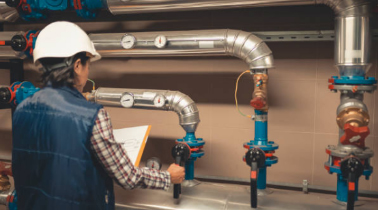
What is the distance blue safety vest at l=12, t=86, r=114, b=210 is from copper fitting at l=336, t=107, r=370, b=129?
43.8 inches

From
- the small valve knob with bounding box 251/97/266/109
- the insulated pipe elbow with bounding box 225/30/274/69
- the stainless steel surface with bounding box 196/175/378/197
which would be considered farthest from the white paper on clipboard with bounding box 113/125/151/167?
the stainless steel surface with bounding box 196/175/378/197

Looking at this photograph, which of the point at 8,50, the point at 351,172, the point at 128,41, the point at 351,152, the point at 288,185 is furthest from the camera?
the point at 8,50

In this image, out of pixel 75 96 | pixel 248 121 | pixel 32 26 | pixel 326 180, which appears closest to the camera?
pixel 75 96

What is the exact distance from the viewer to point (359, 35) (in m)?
1.52

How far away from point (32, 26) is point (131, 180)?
6.74 feet

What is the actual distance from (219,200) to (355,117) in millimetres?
776

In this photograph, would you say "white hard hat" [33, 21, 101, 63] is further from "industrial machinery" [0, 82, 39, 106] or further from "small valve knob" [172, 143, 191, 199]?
"industrial machinery" [0, 82, 39, 106]

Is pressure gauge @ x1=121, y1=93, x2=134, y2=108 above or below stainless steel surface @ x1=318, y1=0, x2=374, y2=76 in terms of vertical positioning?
below

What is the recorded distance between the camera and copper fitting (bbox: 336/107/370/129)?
4.81 ft

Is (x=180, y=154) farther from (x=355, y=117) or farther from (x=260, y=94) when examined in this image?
(x=355, y=117)

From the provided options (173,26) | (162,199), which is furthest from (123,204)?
(173,26)

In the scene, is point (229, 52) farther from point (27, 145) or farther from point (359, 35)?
point (27, 145)

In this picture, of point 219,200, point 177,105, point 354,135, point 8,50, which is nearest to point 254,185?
point 219,200

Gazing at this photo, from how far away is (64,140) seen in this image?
922 mm
